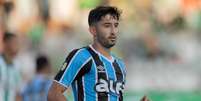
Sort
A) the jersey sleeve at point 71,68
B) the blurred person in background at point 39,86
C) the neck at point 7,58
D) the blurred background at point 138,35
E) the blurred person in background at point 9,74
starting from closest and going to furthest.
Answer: the jersey sleeve at point 71,68 → the blurred person in background at point 9,74 → the neck at point 7,58 → the blurred person in background at point 39,86 → the blurred background at point 138,35

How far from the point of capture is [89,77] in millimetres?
5867

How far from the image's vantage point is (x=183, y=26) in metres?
19.4

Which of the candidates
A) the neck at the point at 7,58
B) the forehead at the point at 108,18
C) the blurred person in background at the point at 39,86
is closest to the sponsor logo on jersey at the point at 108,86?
the forehead at the point at 108,18

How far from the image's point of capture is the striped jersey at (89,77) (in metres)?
5.82

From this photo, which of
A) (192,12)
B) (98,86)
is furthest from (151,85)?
(98,86)

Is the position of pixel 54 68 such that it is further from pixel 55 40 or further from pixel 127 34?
pixel 127 34

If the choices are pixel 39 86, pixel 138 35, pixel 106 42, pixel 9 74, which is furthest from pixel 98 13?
pixel 138 35

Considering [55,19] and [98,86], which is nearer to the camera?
[98,86]

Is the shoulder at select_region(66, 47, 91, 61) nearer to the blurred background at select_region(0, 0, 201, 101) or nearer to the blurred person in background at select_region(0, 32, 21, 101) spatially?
the blurred person in background at select_region(0, 32, 21, 101)

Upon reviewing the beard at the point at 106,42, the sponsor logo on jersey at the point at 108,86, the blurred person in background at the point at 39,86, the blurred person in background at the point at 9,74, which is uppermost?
the beard at the point at 106,42

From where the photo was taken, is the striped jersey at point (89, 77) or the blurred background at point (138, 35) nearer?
the striped jersey at point (89, 77)

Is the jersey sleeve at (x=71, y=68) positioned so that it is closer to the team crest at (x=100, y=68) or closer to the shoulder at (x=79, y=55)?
the shoulder at (x=79, y=55)

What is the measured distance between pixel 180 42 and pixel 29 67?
3596 mm

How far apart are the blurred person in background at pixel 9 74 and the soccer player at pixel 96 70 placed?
2.77 m
